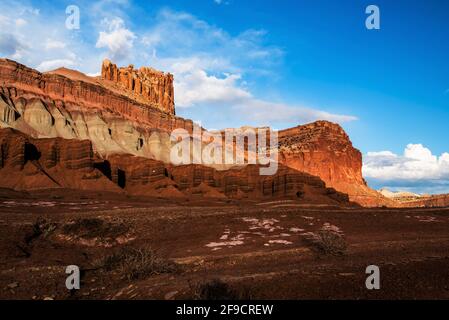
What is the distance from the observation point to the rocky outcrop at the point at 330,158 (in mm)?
123750

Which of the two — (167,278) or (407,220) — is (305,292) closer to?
(167,278)

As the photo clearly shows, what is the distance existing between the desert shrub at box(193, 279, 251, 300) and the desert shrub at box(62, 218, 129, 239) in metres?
14.1

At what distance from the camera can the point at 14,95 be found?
82.3 metres

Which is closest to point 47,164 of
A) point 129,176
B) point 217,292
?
point 129,176

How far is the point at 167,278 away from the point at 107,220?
14.0 m

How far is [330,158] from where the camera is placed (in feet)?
417

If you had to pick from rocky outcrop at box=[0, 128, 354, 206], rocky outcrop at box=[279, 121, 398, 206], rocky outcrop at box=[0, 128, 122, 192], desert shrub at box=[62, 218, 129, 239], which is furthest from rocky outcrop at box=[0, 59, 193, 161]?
desert shrub at box=[62, 218, 129, 239]

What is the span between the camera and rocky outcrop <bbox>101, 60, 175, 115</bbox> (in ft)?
519

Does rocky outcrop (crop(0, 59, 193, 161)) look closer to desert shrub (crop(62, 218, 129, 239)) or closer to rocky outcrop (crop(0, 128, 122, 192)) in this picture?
rocky outcrop (crop(0, 128, 122, 192))

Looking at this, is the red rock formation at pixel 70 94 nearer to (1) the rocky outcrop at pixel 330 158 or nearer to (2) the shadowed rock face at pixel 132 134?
(2) the shadowed rock face at pixel 132 134

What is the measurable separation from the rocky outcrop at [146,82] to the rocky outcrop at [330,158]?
5736cm

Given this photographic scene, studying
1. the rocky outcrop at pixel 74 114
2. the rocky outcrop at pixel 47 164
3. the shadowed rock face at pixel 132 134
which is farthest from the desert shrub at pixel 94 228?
the rocky outcrop at pixel 74 114

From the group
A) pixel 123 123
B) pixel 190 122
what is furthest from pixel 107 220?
pixel 190 122

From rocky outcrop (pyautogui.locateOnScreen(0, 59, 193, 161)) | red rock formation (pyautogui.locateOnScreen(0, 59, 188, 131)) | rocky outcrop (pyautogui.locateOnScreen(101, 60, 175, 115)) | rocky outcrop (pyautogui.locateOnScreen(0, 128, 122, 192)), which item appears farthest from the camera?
rocky outcrop (pyautogui.locateOnScreen(101, 60, 175, 115))
